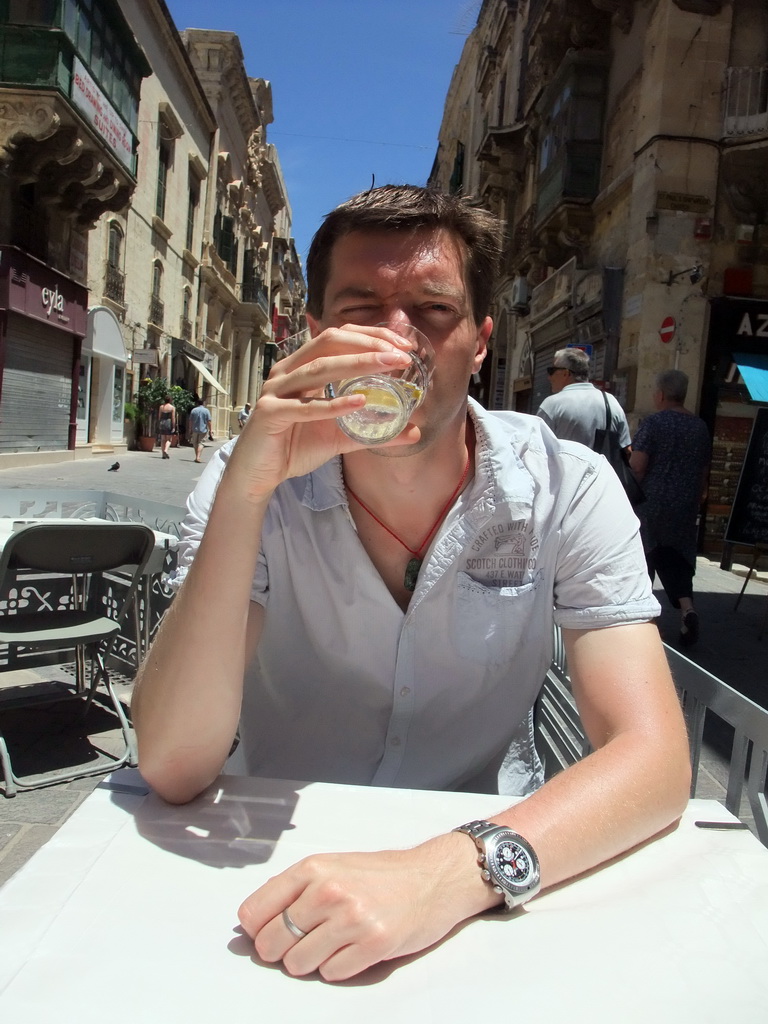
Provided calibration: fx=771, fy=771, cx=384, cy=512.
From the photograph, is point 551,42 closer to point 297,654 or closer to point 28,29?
point 28,29

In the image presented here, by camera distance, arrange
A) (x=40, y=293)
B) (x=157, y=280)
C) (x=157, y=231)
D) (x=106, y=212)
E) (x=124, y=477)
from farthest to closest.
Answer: (x=157, y=280), (x=157, y=231), (x=106, y=212), (x=40, y=293), (x=124, y=477)

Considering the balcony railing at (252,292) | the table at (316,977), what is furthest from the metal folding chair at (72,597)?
the balcony railing at (252,292)

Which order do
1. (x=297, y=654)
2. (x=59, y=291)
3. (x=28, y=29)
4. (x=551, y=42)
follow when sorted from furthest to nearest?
(x=59, y=291) → (x=551, y=42) → (x=28, y=29) → (x=297, y=654)

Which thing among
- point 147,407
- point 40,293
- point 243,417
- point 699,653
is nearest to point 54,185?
point 40,293

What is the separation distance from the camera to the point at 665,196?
10.6m

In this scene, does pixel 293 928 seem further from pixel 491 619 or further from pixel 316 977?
pixel 491 619

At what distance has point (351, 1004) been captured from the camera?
810 millimetres

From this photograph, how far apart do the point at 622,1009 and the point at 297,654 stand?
3.05 ft

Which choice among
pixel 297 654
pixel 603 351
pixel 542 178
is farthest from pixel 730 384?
pixel 297 654

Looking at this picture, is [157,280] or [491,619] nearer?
→ [491,619]

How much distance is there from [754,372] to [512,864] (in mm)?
10789

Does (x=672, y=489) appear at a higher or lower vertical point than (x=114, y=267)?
lower

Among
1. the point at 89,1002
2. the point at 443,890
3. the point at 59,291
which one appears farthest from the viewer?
the point at 59,291

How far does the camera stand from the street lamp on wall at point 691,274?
412 inches
